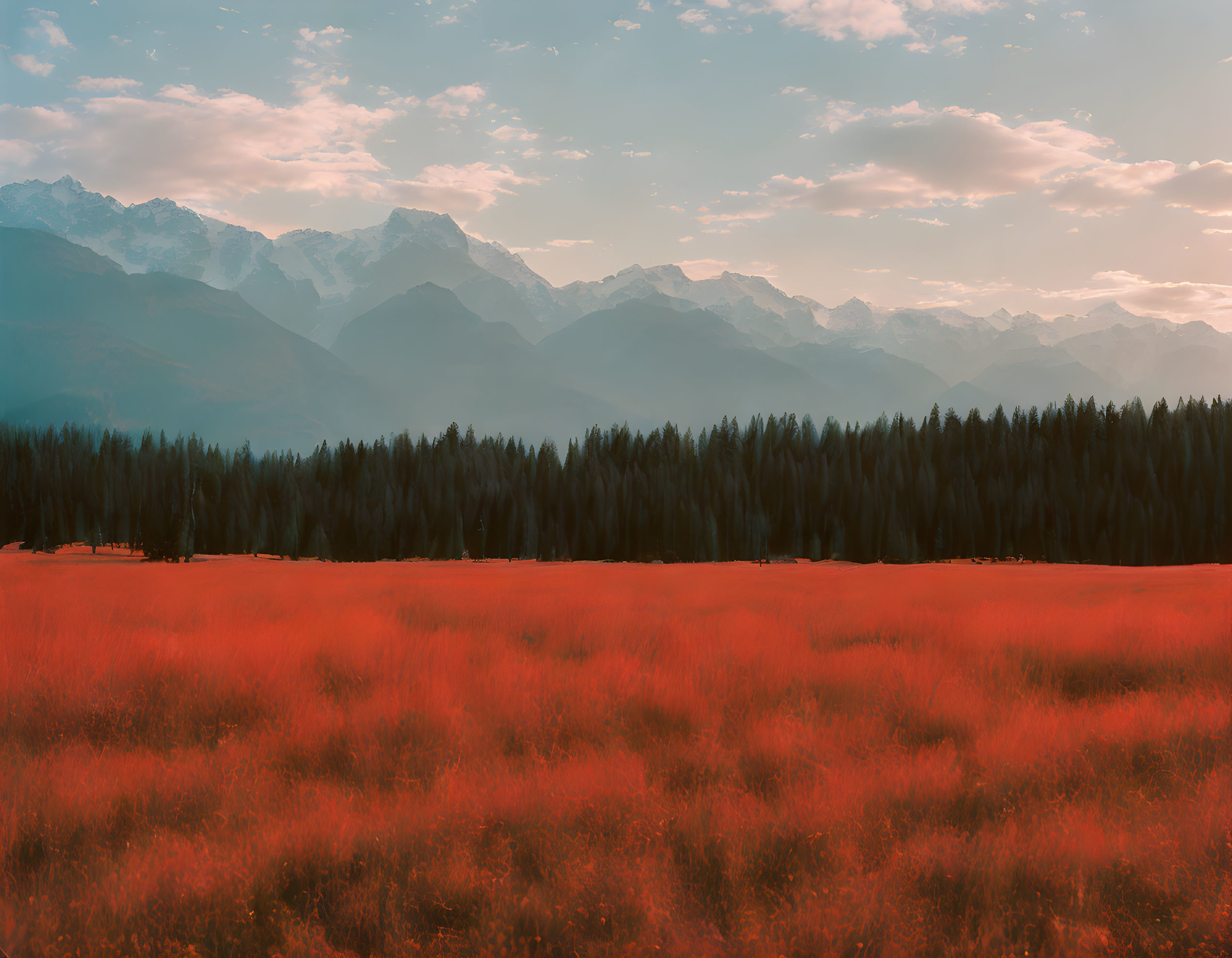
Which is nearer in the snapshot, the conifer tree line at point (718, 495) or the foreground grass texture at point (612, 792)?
the foreground grass texture at point (612, 792)

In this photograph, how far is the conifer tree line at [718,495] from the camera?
240ft

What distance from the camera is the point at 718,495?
3078 inches

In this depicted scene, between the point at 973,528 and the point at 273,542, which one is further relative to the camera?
the point at 273,542

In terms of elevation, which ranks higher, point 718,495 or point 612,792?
point 718,495

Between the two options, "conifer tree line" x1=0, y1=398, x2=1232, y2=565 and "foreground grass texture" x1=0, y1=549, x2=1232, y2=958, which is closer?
"foreground grass texture" x1=0, y1=549, x2=1232, y2=958

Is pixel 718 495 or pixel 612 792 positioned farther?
pixel 718 495

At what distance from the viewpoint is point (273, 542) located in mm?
79938

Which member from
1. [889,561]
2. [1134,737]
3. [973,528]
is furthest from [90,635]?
[973,528]

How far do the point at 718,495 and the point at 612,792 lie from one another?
7120cm

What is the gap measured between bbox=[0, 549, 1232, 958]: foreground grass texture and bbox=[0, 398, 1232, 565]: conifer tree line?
6301cm

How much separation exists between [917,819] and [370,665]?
767cm

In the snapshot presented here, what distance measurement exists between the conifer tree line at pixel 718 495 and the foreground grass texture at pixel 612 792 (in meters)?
63.0

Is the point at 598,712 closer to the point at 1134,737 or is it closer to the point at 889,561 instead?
the point at 1134,737

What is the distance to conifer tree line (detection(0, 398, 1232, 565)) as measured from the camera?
7306cm
